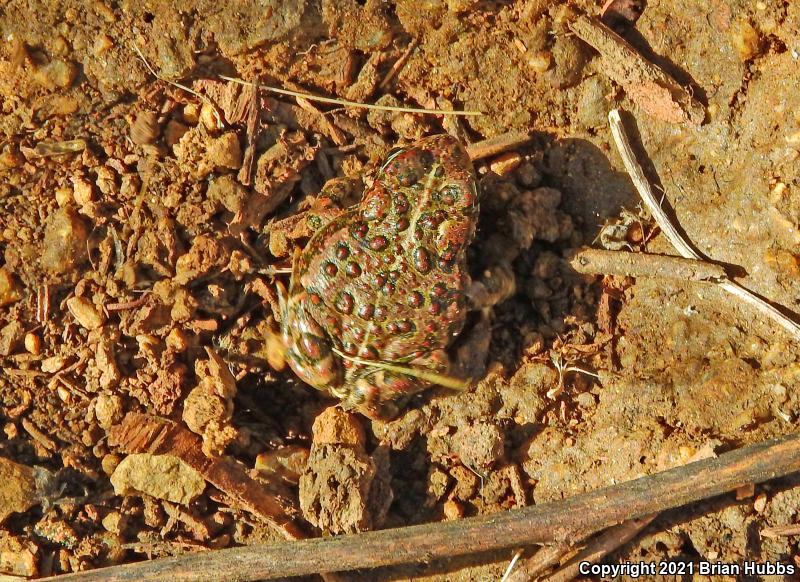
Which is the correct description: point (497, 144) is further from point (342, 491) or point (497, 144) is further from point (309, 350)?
point (342, 491)

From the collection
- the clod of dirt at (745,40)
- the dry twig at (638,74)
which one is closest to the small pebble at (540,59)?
the dry twig at (638,74)

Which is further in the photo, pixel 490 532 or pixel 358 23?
pixel 358 23

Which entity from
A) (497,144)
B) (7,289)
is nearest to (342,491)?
(497,144)

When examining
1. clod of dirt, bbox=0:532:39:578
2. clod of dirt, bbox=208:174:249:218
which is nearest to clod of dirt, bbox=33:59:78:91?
clod of dirt, bbox=208:174:249:218

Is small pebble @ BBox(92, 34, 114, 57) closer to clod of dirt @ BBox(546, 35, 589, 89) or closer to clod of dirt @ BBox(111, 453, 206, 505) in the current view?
clod of dirt @ BBox(111, 453, 206, 505)

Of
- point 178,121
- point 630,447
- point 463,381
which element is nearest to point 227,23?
point 178,121

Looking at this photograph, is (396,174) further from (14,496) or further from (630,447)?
(14,496)
